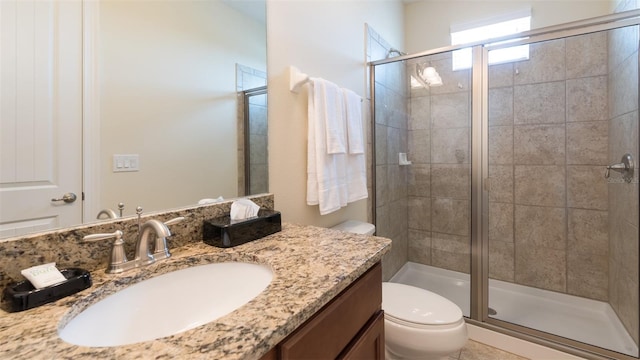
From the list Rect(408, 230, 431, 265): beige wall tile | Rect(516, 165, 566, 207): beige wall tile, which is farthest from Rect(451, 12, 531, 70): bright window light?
Rect(408, 230, 431, 265): beige wall tile

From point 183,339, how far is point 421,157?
234 cm

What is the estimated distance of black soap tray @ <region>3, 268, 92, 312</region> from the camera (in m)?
0.54

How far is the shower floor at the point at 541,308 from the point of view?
5.71 feet

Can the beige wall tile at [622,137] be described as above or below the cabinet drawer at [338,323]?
above

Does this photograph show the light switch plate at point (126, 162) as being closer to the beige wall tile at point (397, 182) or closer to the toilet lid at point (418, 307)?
the toilet lid at point (418, 307)

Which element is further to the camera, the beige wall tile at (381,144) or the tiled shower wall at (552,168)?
the beige wall tile at (381,144)

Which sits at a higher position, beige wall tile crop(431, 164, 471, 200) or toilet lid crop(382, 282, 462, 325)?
beige wall tile crop(431, 164, 471, 200)

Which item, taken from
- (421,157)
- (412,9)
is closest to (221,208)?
(421,157)

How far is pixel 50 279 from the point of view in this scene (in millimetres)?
592

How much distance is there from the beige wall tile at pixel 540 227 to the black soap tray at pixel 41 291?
267 centimetres

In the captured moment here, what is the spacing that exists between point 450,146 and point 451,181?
0.91 ft

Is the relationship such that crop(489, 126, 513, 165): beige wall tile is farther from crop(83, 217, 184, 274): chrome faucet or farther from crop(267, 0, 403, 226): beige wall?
crop(83, 217, 184, 274): chrome faucet

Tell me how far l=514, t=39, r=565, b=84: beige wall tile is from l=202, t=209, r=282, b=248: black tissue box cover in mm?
2272

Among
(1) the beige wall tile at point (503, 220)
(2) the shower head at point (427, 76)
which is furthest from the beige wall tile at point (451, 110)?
(1) the beige wall tile at point (503, 220)
